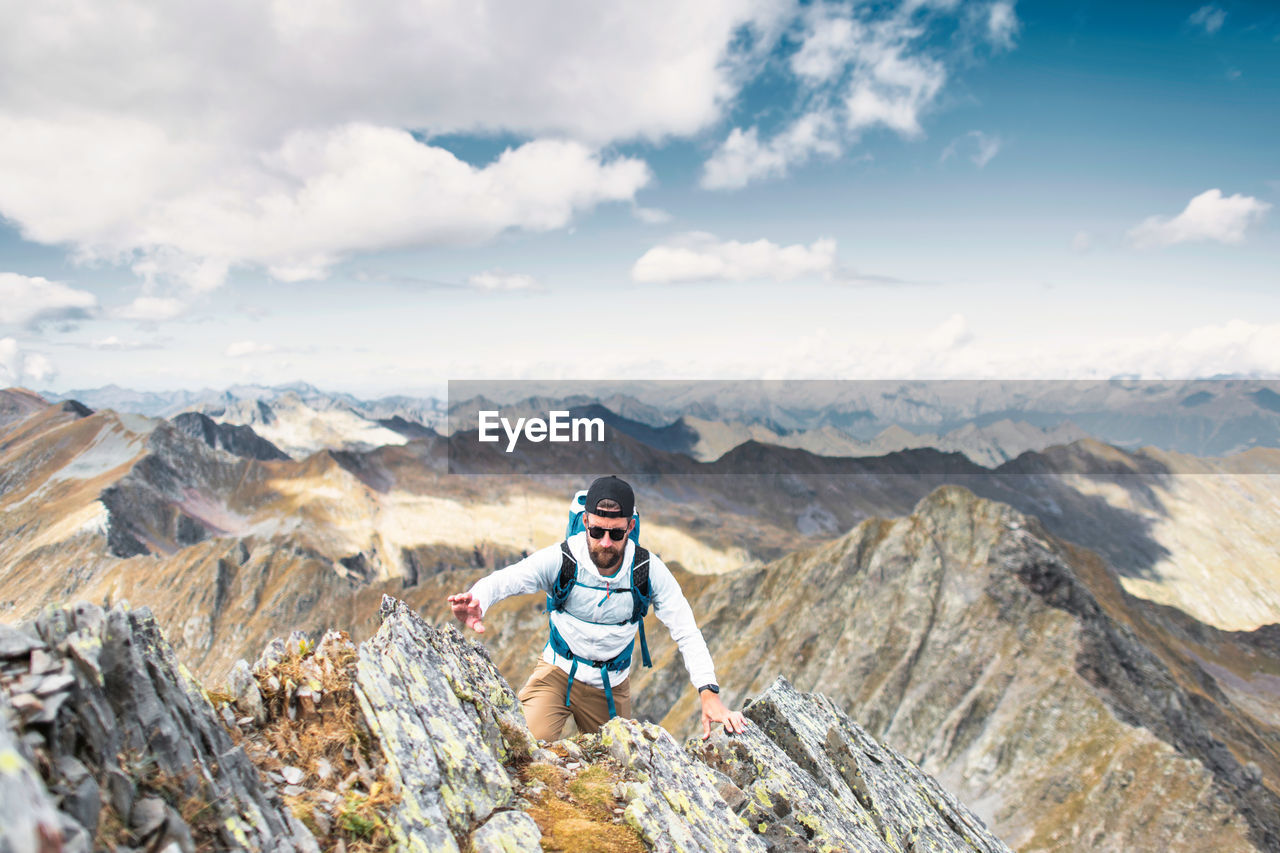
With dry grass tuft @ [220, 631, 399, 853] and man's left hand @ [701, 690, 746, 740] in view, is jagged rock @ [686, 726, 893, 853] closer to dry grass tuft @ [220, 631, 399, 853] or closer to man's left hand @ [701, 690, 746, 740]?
man's left hand @ [701, 690, 746, 740]

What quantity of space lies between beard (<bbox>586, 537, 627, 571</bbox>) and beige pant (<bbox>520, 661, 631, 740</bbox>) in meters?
2.28

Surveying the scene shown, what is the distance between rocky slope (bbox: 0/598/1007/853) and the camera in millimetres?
4926

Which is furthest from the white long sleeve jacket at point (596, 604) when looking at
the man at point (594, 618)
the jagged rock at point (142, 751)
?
the jagged rock at point (142, 751)

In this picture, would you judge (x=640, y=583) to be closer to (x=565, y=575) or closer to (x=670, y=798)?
(x=565, y=575)

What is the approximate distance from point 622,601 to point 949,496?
199ft

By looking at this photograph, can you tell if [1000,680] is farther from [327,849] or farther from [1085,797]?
[327,849]

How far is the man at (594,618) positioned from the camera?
9.67 metres

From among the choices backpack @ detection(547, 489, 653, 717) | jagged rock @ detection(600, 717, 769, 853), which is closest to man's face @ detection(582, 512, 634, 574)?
backpack @ detection(547, 489, 653, 717)

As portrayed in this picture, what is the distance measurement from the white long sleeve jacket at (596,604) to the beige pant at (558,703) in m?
0.31

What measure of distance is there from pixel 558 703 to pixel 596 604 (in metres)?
2.30

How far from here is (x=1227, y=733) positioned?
49.9 meters

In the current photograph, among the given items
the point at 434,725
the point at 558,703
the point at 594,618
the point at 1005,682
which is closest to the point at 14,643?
the point at 434,725

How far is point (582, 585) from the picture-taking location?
1009cm

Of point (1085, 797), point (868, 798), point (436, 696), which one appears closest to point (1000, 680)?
point (1085, 797)
